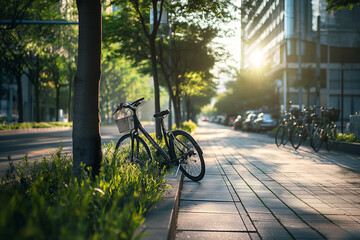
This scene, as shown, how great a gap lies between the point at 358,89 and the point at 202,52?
38.1 m

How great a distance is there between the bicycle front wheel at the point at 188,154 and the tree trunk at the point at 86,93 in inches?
66.0

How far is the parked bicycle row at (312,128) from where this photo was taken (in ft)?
34.4

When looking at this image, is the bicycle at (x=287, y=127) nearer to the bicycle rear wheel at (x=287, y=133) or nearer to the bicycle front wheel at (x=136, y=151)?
the bicycle rear wheel at (x=287, y=133)

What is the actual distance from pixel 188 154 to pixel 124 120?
47.7 inches

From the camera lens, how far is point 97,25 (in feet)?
13.0

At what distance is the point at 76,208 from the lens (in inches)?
90.8

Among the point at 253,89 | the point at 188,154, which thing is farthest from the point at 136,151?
the point at 253,89

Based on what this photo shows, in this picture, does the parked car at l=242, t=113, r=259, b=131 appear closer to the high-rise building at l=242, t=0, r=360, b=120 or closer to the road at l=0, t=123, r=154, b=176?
the road at l=0, t=123, r=154, b=176

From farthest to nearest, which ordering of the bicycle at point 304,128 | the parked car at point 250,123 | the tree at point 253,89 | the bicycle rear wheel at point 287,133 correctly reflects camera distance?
the tree at point 253,89, the parked car at point 250,123, the bicycle rear wheel at point 287,133, the bicycle at point 304,128

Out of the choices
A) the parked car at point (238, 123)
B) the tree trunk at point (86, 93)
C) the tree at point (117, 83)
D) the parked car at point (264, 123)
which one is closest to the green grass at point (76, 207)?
the tree trunk at point (86, 93)

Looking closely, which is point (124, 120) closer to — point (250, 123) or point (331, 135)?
point (331, 135)

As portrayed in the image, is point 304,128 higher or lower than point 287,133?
higher

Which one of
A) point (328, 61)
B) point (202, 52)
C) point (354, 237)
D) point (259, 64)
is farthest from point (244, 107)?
point (354, 237)

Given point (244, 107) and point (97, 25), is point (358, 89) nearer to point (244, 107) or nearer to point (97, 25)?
point (244, 107)
